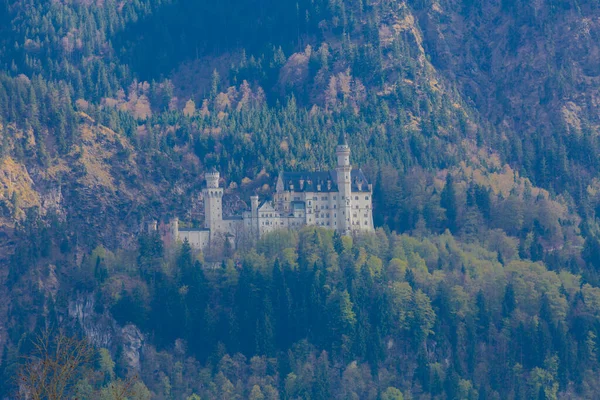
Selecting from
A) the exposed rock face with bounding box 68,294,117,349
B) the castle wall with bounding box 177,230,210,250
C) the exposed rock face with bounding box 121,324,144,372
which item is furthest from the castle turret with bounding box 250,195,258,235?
the exposed rock face with bounding box 68,294,117,349

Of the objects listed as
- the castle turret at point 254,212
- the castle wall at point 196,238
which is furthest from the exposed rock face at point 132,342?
the castle turret at point 254,212

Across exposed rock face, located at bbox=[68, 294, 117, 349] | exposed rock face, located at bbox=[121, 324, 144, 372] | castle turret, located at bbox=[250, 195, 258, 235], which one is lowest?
exposed rock face, located at bbox=[121, 324, 144, 372]

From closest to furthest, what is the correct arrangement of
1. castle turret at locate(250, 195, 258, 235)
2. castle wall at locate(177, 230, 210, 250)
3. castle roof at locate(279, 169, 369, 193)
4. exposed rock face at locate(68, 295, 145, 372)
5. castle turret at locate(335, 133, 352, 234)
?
exposed rock face at locate(68, 295, 145, 372)
castle wall at locate(177, 230, 210, 250)
castle turret at locate(250, 195, 258, 235)
castle turret at locate(335, 133, 352, 234)
castle roof at locate(279, 169, 369, 193)

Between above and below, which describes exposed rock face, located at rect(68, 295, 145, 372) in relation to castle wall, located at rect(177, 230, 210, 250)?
below

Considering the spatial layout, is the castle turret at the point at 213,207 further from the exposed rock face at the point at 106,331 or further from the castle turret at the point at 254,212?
the exposed rock face at the point at 106,331

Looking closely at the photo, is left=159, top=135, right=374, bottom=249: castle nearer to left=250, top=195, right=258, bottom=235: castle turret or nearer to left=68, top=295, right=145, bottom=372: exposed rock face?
left=250, top=195, right=258, bottom=235: castle turret

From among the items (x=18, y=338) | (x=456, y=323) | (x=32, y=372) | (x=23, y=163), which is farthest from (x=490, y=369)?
(x=32, y=372)

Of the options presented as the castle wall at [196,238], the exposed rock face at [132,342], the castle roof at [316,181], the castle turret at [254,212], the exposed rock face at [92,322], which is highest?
the castle roof at [316,181]

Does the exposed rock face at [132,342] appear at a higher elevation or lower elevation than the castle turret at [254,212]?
lower

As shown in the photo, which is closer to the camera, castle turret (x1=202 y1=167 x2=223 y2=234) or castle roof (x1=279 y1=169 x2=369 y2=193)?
castle turret (x1=202 y1=167 x2=223 y2=234)
